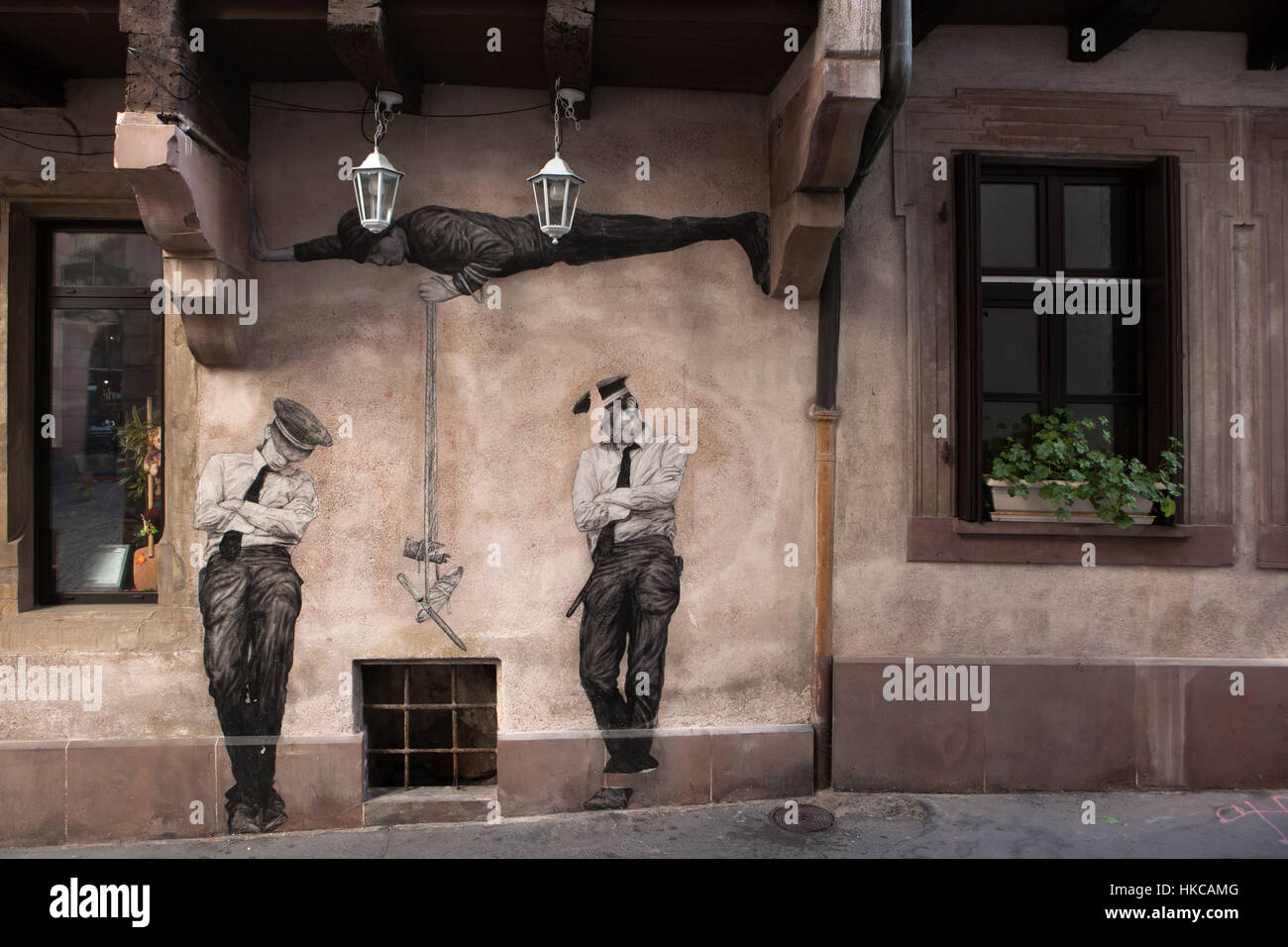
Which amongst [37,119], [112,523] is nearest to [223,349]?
[112,523]

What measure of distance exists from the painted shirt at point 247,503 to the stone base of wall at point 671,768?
1825mm

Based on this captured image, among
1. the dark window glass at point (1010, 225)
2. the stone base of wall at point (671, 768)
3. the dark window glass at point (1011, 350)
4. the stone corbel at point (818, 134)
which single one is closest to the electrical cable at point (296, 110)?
the stone corbel at point (818, 134)

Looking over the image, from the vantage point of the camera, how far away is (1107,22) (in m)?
5.02

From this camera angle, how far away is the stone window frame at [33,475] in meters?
4.89

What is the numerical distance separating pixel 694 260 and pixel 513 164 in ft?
4.06

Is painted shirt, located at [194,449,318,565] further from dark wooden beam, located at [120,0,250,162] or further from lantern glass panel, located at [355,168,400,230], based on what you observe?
dark wooden beam, located at [120,0,250,162]

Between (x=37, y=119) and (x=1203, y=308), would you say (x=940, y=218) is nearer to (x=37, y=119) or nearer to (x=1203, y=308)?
(x=1203, y=308)

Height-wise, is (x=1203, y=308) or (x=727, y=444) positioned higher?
(x=1203, y=308)

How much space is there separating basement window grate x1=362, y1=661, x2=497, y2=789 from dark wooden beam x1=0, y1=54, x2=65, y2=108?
381 centimetres

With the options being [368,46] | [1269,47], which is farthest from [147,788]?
[1269,47]

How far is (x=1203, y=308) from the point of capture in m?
5.28

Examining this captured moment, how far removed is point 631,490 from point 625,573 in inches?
19.8

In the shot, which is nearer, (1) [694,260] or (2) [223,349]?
(2) [223,349]

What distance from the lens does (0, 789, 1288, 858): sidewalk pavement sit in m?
4.61
